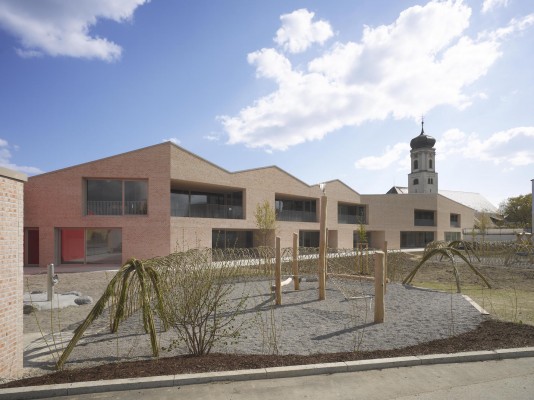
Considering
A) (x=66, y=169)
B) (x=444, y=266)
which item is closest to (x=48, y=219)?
(x=66, y=169)

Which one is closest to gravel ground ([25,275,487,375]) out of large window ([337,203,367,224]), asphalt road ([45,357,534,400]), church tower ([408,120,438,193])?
asphalt road ([45,357,534,400])

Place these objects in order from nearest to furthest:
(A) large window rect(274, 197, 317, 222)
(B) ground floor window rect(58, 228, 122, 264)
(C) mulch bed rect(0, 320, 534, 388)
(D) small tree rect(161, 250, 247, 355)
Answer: (C) mulch bed rect(0, 320, 534, 388) < (D) small tree rect(161, 250, 247, 355) < (B) ground floor window rect(58, 228, 122, 264) < (A) large window rect(274, 197, 317, 222)

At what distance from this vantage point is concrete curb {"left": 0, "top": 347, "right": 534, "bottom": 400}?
4613 mm

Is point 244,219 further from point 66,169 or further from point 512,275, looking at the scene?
point 512,275

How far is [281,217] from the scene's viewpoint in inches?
1331

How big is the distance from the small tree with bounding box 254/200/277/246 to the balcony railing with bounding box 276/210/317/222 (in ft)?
11.7

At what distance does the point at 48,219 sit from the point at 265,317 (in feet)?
63.6

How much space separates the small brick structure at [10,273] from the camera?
199 inches

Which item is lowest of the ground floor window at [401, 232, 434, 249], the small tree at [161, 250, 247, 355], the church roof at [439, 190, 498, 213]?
the ground floor window at [401, 232, 434, 249]

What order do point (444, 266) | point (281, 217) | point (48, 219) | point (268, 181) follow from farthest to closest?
point (281, 217) < point (268, 181) < point (444, 266) < point (48, 219)

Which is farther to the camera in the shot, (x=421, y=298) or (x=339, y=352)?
(x=421, y=298)

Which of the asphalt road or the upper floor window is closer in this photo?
the asphalt road

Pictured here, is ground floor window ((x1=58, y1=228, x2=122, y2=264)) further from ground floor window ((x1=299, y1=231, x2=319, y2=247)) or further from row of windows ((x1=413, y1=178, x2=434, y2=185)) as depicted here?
row of windows ((x1=413, y1=178, x2=434, y2=185))

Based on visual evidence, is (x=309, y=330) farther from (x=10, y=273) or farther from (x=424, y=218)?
(x=424, y=218)
